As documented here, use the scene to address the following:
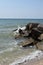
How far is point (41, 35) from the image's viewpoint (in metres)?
12.6

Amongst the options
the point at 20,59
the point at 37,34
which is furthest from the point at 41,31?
the point at 20,59

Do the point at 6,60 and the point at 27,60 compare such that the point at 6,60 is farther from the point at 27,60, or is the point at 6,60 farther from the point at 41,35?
the point at 41,35

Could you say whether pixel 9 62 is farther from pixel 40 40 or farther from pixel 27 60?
pixel 40 40

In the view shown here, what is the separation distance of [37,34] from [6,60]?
20.1ft

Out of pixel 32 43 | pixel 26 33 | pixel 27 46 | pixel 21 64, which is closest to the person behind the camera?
pixel 21 64

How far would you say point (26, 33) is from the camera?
15.4 m

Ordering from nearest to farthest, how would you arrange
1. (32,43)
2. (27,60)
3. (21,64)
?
1. (21,64)
2. (27,60)
3. (32,43)

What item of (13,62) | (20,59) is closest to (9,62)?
(13,62)

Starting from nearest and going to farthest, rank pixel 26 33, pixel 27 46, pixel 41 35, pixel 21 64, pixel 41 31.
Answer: pixel 21 64
pixel 27 46
pixel 41 35
pixel 41 31
pixel 26 33

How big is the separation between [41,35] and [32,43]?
4.50 feet

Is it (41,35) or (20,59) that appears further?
(41,35)

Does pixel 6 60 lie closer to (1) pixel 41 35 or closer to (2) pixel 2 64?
(2) pixel 2 64

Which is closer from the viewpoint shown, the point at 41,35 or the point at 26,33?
the point at 41,35

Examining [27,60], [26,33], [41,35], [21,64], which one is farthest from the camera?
[26,33]
